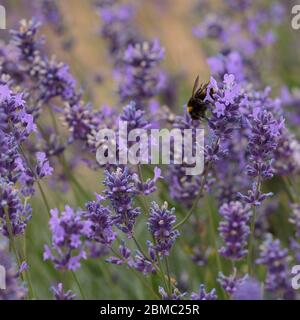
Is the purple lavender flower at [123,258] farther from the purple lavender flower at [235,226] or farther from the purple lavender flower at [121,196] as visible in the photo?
the purple lavender flower at [235,226]

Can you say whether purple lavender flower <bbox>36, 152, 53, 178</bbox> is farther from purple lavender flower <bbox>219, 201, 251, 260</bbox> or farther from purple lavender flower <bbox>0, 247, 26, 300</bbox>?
purple lavender flower <bbox>219, 201, 251, 260</bbox>

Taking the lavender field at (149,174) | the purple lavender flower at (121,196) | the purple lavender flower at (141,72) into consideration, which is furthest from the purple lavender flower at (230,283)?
the purple lavender flower at (141,72)

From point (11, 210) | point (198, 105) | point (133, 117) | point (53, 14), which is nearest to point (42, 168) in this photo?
point (11, 210)

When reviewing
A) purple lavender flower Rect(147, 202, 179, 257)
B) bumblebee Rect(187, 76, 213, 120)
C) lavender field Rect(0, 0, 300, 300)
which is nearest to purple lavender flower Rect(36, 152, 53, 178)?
lavender field Rect(0, 0, 300, 300)

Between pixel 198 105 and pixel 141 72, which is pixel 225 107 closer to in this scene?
pixel 198 105
